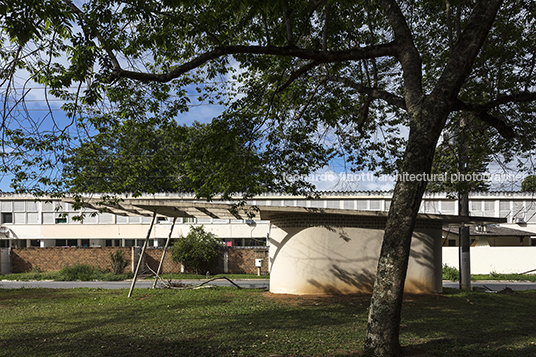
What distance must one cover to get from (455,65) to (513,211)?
29.1 m

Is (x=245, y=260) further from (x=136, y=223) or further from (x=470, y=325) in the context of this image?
(x=470, y=325)

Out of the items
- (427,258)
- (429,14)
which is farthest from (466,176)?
(429,14)

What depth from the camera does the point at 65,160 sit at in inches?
390

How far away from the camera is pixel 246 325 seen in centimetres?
832

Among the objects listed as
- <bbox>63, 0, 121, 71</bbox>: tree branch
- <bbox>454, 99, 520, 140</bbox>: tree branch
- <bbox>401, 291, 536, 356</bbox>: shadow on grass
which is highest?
<bbox>63, 0, 121, 71</bbox>: tree branch

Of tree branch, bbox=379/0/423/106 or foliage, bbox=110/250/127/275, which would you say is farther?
foliage, bbox=110/250/127/275

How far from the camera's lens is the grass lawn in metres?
6.45

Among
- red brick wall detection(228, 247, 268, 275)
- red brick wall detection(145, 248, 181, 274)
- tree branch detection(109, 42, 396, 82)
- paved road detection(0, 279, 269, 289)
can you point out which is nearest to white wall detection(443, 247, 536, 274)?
red brick wall detection(228, 247, 268, 275)

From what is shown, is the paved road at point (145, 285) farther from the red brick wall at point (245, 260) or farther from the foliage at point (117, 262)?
the red brick wall at point (245, 260)

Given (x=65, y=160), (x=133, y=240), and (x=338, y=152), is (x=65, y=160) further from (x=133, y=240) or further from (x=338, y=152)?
(x=133, y=240)

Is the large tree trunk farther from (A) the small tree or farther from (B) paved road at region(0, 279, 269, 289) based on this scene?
(A) the small tree

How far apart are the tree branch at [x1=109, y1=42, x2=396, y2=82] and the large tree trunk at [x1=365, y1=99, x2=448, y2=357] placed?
1888mm

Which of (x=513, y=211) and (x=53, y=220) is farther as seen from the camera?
(x=53, y=220)

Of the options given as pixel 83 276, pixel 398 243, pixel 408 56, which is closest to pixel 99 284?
pixel 83 276
